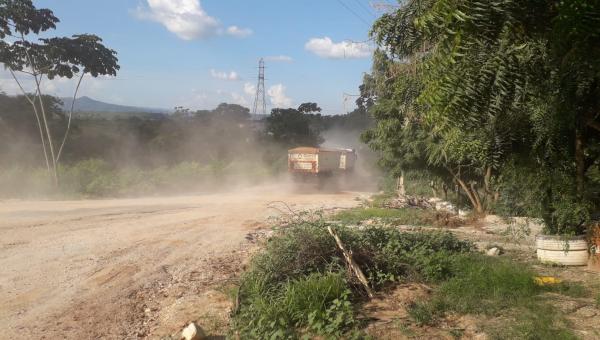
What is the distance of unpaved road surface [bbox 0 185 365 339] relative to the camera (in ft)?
20.4

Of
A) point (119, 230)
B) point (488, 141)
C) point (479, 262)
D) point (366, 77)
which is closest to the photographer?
point (488, 141)

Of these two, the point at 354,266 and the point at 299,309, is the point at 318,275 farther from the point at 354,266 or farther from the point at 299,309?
the point at 299,309

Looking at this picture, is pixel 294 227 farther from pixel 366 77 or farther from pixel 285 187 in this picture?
pixel 285 187

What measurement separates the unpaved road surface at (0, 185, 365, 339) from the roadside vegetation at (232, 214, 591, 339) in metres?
0.95

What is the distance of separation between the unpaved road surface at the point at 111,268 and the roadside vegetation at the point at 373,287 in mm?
950

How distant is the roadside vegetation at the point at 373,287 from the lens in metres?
5.43

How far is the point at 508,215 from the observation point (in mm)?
12484

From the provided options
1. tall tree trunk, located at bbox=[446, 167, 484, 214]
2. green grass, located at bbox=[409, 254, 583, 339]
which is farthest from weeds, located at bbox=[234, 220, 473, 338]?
tall tree trunk, located at bbox=[446, 167, 484, 214]

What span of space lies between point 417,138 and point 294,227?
9.52m

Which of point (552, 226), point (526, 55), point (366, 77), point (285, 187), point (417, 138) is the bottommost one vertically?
point (285, 187)

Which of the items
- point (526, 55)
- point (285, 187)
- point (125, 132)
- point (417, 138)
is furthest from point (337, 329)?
point (125, 132)

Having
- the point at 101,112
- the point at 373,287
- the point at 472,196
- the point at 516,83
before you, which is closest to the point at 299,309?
the point at 373,287

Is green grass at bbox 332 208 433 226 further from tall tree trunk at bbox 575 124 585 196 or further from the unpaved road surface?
tall tree trunk at bbox 575 124 585 196

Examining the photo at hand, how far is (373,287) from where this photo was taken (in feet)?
21.9
